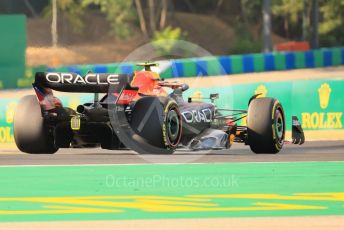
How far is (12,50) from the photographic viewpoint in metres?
43.0

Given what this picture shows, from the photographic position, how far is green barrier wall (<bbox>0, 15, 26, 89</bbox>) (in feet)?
140

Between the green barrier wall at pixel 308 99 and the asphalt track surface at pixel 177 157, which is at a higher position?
the green barrier wall at pixel 308 99

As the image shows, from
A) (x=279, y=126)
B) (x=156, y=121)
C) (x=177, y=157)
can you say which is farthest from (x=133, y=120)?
(x=279, y=126)

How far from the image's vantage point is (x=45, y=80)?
17.6m

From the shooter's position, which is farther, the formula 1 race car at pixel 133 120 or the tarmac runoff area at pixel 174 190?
the formula 1 race car at pixel 133 120

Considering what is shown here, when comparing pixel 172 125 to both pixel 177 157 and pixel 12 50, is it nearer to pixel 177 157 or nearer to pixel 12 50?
pixel 177 157

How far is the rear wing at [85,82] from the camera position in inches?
681

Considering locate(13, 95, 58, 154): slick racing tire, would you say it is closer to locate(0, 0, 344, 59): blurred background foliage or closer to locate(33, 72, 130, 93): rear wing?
locate(33, 72, 130, 93): rear wing

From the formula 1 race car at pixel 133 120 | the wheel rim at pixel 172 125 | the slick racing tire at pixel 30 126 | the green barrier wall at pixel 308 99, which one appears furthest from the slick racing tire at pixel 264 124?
the green barrier wall at pixel 308 99

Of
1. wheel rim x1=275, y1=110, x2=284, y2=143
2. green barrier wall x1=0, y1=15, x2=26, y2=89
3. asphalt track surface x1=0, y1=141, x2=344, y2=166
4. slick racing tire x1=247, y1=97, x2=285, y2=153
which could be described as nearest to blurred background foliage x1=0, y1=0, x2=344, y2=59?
green barrier wall x1=0, y1=15, x2=26, y2=89

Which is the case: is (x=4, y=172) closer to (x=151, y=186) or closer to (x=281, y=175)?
(x=151, y=186)

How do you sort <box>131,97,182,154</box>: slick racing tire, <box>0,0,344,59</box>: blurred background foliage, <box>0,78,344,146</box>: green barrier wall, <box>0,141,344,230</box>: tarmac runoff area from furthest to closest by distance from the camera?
<box>0,0,344,59</box>: blurred background foliage → <box>0,78,344,146</box>: green barrier wall → <box>131,97,182,154</box>: slick racing tire → <box>0,141,344,230</box>: tarmac runoff area

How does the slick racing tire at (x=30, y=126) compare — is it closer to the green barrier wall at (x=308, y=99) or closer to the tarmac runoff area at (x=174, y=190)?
the tarmac runoff area at (x=174, y=190)

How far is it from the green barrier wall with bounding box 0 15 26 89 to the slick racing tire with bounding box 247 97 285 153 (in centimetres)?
2510
